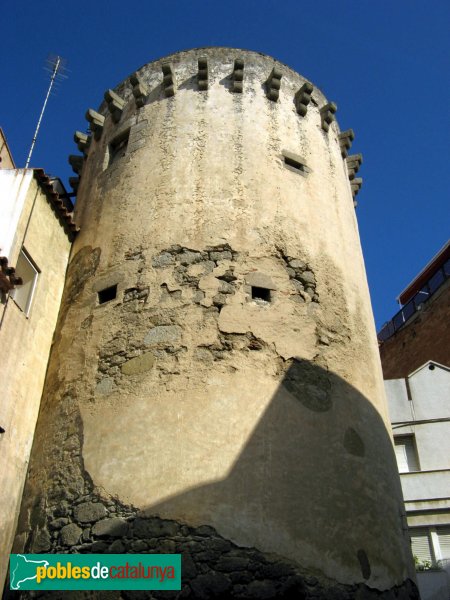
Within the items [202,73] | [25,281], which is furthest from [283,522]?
[202,73]

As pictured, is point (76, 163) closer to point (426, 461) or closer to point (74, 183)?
point (74, 183)

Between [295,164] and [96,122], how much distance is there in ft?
13.3

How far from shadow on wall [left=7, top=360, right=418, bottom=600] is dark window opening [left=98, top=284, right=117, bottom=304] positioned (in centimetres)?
231

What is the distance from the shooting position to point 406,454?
13.7m

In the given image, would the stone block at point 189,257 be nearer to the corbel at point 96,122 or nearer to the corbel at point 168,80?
the corbel at point 168,80

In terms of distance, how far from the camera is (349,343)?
8.70 meters

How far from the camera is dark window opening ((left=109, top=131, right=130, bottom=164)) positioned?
10.9 m

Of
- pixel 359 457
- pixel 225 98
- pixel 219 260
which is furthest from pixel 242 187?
pixel 359 457

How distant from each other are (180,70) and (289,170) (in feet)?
9.74

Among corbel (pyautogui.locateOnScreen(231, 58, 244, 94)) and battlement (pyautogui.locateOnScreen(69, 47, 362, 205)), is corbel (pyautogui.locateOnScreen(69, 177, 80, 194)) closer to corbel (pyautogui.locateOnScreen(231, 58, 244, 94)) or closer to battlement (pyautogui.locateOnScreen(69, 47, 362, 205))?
battlement (pyautogui.locateOnScreen(69, 47, 362, 205))

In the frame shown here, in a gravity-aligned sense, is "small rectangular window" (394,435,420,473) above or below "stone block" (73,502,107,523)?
above

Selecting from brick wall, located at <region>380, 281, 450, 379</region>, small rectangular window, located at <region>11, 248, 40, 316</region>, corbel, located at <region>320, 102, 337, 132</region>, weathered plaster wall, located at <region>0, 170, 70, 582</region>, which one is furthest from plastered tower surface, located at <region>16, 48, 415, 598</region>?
brick wall, located at <region>380, 281, 450, 379</region>

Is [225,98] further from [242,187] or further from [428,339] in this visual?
[428,339]

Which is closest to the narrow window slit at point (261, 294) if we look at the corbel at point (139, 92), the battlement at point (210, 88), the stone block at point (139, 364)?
the stone block at point (139, 364)
